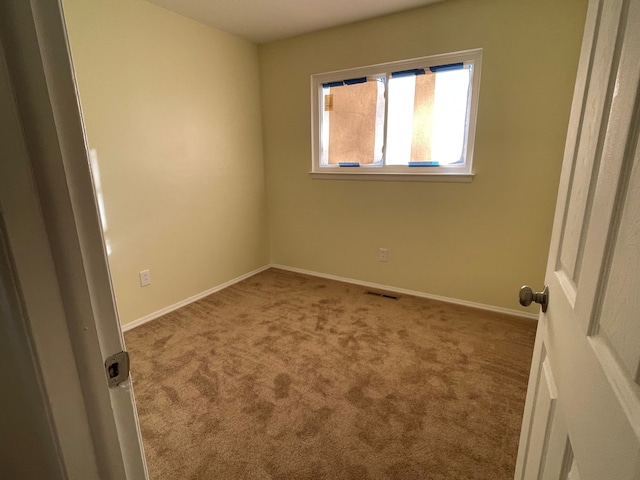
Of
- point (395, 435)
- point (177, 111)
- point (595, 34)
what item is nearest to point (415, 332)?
point (395, 435)

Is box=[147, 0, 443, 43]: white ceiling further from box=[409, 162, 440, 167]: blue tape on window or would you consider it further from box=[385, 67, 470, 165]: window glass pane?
box=[409, 162, 440, 167]: blue tape on window

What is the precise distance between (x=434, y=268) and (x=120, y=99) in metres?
2.76

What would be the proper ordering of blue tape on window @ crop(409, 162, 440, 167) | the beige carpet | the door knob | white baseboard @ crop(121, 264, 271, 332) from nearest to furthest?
the door knob, the beige carpet, white baseboard @ crop(121, 264, 271, 332), blue tape on window @ crop(409, 162, 440, 167)

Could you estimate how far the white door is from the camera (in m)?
A: 0.39

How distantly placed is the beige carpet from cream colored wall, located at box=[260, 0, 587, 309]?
0.41 m

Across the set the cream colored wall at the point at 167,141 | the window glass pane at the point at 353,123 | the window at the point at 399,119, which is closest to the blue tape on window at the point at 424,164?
the window at the point at 399,119

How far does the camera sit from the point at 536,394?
86 cm

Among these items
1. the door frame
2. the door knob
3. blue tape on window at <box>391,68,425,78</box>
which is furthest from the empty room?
the door frame

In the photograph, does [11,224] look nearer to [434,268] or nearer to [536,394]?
[536,394]

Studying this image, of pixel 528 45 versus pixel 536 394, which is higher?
pixel 528 45

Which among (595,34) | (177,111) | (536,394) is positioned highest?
(177,111)

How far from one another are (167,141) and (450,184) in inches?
90.8

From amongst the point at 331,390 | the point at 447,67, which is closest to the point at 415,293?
the point at 331,390

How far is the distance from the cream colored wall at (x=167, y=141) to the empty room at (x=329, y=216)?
14 mm
